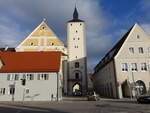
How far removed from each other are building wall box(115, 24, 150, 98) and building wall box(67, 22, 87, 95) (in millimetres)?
26308

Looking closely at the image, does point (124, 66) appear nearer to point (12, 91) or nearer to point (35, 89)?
point (35, 89)

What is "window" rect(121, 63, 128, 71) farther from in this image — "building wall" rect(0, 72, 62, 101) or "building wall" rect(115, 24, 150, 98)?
"building wall" rect(0, 72, 62, 101)

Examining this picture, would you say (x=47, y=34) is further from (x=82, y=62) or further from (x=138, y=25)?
(x=138, y=25)

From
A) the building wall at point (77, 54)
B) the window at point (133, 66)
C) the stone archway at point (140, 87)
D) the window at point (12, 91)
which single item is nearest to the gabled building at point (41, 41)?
the building wall at point (77, 54)

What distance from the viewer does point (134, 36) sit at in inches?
1535

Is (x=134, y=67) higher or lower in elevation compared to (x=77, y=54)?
lower

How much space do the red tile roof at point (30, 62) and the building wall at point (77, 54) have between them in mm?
21053

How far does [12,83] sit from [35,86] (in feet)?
14.9

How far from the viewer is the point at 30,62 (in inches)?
1594

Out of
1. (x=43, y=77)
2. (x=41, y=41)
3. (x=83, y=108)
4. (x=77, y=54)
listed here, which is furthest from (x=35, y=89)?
(x=77, y=54)

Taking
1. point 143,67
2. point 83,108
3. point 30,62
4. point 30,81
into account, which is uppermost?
point 30,62

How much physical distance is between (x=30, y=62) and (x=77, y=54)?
25.9 metres

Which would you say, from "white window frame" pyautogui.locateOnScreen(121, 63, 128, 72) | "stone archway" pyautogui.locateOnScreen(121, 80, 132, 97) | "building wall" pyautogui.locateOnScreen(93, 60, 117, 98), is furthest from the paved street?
"building wall" pyautogui.locateOnScreen(93, 60, 117, 98)

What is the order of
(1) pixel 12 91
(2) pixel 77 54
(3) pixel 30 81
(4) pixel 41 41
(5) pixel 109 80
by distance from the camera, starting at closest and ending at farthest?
1. (1) pixel 12 91
2. (3) pixel 30 81
3. (5) pixel 109 80
4. (4) pixel 41 41
5. (2) pixel 77 54
